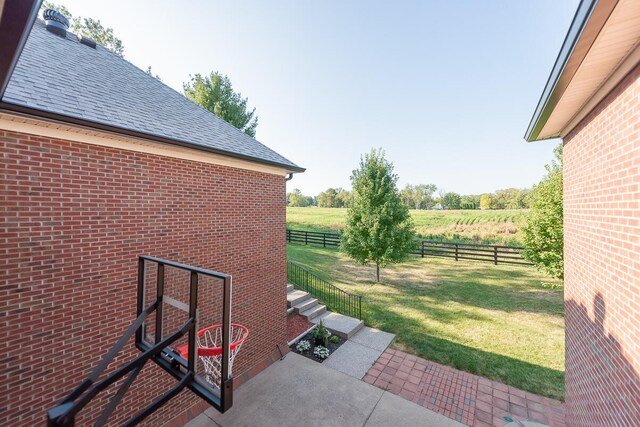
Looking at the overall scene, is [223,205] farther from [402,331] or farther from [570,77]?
[402,331]

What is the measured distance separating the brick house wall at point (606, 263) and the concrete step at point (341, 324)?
4.87 meters

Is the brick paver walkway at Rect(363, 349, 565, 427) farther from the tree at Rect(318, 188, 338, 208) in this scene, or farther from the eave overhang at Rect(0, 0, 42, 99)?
the tree at Rect(318, 188, 338, 208)

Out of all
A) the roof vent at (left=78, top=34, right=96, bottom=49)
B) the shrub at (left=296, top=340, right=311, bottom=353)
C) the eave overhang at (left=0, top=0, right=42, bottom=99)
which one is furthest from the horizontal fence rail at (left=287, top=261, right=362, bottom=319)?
the roof vent at (left=78, top=34, right=96, bottom=49)

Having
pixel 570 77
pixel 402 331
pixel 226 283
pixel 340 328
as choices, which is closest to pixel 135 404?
pixel 226 283

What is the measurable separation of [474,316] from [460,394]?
4.55 meters

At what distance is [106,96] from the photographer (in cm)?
495

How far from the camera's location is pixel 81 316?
383cm

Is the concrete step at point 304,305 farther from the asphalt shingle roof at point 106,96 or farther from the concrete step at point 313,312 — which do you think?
the asphalt shingle roof at point 106,96

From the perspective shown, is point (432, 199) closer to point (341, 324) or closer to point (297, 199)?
point (297, 199)

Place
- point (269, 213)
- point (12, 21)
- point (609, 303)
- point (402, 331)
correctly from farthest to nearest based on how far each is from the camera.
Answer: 1. point (402, 331)
2. point (269, 213)
3. point (609, 303)
4. point (12, 21)

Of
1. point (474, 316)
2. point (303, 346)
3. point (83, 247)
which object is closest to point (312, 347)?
point (303, 346)

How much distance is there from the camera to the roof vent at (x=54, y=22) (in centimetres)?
646

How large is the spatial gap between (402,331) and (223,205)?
6.72 meters

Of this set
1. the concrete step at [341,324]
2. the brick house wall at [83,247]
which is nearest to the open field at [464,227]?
the concrete step at [341,324]
